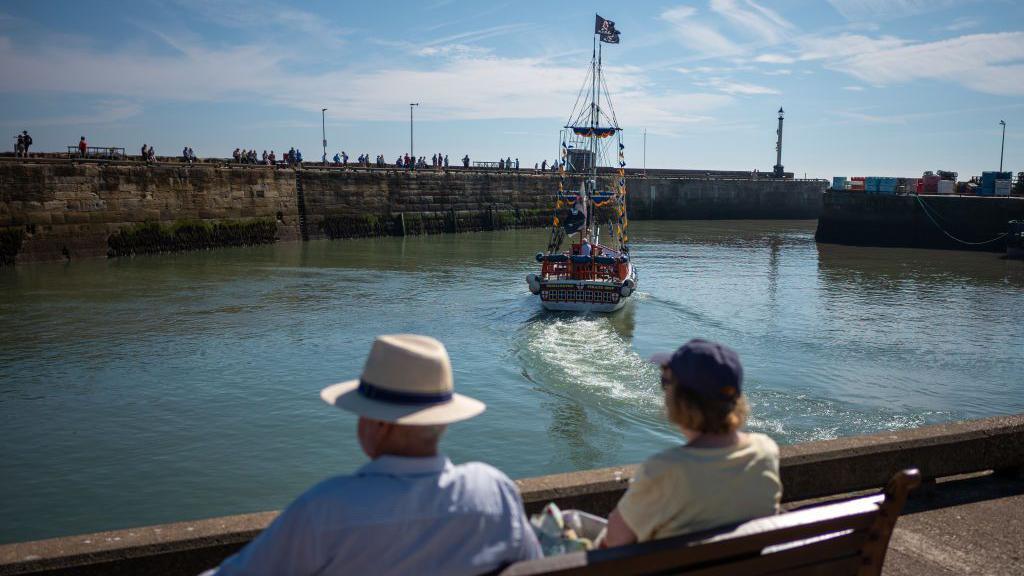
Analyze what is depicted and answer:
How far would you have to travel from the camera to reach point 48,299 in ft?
75.6

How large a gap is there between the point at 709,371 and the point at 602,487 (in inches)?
85.9

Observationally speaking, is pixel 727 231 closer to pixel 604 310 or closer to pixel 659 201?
pixel 659 201

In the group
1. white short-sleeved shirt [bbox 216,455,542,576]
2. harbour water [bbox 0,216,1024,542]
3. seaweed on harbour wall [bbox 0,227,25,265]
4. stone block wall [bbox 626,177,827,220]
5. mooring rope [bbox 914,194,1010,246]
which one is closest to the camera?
white short-sleeved shirt [bbox 216,455,542,576]

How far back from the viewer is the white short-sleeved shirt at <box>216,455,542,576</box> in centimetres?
231

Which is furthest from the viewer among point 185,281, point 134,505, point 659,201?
point 659,201

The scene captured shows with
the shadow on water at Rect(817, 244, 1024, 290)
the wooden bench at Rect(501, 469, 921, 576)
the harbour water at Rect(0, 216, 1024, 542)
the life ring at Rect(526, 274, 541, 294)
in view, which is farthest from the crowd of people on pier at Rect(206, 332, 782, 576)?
the shadow on water at Rect(817, 244, 1024, 290)

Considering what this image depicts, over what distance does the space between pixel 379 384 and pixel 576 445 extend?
9299mm

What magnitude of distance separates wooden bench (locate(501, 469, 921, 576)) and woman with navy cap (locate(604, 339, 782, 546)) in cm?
12

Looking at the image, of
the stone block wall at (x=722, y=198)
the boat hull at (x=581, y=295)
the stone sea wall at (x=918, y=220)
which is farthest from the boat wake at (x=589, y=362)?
the stone block wall at (x=722, y=198)

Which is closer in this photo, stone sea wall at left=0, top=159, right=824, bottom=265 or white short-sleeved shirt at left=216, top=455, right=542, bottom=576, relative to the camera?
white short-sleeved shirt at left=216, top=455, right=542, bottom=576

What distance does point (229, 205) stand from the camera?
127 feet

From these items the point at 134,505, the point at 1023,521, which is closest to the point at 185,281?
the point at 134,505

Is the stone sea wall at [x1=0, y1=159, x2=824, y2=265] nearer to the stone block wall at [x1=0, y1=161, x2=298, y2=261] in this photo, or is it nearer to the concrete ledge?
the stone block wall at [x1=0, y1=161, x2=298, y2=261]

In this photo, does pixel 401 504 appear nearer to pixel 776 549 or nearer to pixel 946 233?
pixel 776 549
